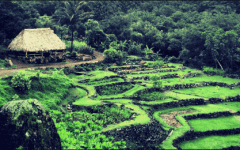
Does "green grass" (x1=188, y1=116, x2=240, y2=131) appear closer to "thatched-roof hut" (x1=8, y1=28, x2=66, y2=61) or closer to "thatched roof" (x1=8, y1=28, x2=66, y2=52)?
"thatched-roof hut" (x1=8, y1=28, x2=66, y2=61)

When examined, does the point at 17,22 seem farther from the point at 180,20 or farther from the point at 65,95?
the point at 180,20

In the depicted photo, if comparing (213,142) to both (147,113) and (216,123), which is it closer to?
(216,123)

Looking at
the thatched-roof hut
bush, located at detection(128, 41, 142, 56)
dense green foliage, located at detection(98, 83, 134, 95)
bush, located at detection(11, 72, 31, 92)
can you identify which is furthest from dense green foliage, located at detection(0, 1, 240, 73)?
bush, located at detection(11, 72, 31, 92)

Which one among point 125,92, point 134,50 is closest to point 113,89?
point 125,92

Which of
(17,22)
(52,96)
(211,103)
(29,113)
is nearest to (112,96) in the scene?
(52,96)

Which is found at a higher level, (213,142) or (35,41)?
(35,41)
